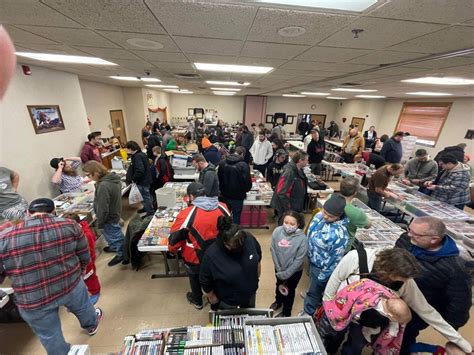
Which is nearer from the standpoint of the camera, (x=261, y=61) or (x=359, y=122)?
(x=261, y=61)

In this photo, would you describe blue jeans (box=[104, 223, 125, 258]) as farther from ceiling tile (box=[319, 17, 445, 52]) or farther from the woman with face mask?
ceiling tile (box=[319, 17, 445, 52])

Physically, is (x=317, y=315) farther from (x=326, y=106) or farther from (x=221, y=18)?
(x=326, y=106)

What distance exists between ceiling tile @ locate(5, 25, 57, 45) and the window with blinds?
1102 centimetres

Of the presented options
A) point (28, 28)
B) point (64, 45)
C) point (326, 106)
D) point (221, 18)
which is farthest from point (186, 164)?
point (326, 106)

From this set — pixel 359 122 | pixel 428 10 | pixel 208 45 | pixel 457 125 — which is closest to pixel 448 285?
pixel 428 10

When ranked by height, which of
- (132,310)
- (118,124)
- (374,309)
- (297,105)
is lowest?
(132,310)

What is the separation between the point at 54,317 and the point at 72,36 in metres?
2.68

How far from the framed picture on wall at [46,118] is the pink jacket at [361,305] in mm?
5475

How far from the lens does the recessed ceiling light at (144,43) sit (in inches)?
87.3

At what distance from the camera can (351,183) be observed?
90.5 inches

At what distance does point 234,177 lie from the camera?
349 cm

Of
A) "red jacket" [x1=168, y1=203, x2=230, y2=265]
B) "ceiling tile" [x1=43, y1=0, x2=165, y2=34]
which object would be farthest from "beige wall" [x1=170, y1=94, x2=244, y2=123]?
"red jacket" [x1=168, y1=203, x2=230, y2=265]

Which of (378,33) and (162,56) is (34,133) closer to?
(162,56)

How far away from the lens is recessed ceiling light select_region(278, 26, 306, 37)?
5.62 feet
